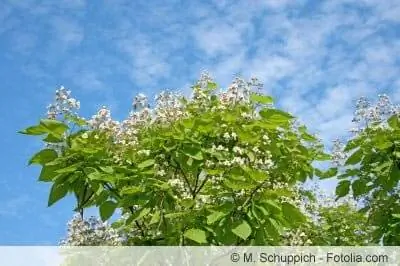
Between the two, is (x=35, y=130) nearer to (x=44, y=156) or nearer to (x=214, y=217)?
(x=44, y=156)

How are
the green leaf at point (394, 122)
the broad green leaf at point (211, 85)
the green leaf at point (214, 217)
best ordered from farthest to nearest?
the green leaf at point (394, 122), the broad green leaf at point (211, 85), the green leaf at point (214, 217)

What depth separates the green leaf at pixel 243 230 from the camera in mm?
7484

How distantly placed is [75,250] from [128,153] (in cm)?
183

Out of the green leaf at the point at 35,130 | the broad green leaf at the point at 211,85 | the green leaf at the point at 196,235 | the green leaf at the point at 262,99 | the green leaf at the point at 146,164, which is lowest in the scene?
the green leaf at the point at 196,235

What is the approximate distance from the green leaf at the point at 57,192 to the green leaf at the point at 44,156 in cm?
39

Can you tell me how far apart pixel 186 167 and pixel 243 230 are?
1540mm

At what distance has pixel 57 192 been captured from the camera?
8359 millimetres

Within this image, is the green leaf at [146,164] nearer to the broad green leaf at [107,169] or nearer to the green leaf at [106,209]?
the broad green leaf at [107,169]

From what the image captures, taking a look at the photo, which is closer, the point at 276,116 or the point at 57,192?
the point at 57,192

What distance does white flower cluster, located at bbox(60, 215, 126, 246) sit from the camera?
9.20 meters

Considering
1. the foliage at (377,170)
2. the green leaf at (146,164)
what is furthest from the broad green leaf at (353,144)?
the green leaf at (146,164)

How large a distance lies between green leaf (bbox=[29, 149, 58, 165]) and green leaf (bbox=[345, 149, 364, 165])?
503cm

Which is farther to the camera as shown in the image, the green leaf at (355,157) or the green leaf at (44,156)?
the green leaf at (355,157)

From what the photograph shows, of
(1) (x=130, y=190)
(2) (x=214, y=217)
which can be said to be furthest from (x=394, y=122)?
(1) (x=130, y=190)
